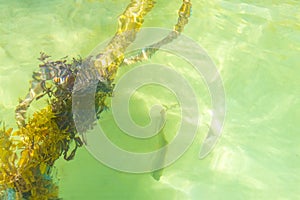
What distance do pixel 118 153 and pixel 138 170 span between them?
0.33 metres

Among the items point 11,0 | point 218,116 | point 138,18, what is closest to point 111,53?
point 138,18

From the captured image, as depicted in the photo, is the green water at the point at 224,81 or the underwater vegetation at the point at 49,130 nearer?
the underwater vegetation at the point at 49,130

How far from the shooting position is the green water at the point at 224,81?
4043 mm

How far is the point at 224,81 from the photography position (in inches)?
209

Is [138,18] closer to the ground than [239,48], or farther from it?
farther from it

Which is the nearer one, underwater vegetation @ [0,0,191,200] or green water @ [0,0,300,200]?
underwater vegetation @ [0,0,191,200]

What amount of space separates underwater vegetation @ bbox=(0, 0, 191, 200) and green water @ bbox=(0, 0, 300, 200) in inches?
27.4

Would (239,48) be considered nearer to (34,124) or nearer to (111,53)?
(111,53)

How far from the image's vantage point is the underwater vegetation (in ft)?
9.77

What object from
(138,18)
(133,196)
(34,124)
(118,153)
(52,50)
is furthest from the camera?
(52,50)

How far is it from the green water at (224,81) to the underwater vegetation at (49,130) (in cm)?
70

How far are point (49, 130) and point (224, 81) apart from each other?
298 cm

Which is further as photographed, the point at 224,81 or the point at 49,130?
the point at 224,81

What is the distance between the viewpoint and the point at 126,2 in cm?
629
